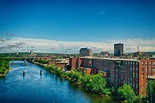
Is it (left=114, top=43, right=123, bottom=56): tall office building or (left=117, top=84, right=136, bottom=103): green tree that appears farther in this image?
(left=114, top=43, right=123, bottom=56): tall office building

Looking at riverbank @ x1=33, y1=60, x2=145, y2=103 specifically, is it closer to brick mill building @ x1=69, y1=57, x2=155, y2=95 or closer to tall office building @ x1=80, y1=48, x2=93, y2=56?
brick mill building @ x1=69, y1=57, x2=155, y2=95

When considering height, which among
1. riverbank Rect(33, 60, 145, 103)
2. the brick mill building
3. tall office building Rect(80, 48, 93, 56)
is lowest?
riverbank Rect(33, 60, 145, 103)

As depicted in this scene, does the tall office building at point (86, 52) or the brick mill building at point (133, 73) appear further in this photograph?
the tall office building at point (86, 52)

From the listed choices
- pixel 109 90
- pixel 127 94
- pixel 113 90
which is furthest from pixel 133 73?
pixel 127 94

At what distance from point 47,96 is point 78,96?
10.9 ft

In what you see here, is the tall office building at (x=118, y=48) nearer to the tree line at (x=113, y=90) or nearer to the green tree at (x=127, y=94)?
the tree line at (x=113, y=90)

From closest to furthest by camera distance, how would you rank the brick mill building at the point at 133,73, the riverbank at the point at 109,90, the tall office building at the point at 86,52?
the riverbank at the point at 109,90 < the brick mill building at the point at 133,73 < the tall office building at the point at 86,52

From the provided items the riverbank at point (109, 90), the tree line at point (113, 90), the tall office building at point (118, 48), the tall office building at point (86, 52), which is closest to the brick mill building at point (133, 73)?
the tree line at point (113, 90)

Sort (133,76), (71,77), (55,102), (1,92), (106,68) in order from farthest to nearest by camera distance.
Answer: (71,77) → (106,68) → (1,92) → (133,76) → (55,102)

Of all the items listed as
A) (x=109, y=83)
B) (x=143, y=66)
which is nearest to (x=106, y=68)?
(x=109, y=83)

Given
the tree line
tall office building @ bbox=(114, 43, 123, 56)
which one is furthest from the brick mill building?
tall office building @ bbox=(114, 43, 123, 56)

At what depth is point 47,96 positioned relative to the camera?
2398 centimetres

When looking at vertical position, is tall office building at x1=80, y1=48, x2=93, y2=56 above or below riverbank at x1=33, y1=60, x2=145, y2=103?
above

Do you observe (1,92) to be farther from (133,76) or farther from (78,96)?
(133,76)
